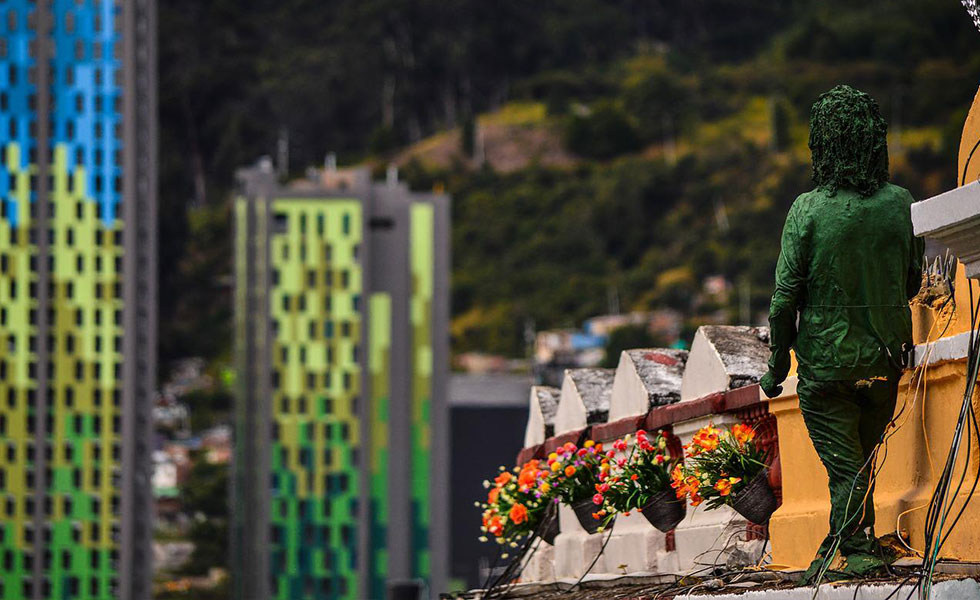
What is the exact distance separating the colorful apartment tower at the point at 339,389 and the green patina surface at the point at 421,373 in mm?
86

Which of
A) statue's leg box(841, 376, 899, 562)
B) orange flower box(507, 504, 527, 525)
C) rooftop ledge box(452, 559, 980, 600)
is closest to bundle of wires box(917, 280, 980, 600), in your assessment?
rooftop ledge box(452, 559, 980, 600)

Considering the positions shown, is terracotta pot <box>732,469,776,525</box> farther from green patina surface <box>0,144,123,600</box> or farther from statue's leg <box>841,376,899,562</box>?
green patina surface <box>0,144,123,600</box>

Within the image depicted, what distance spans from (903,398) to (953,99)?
17823 centimetres

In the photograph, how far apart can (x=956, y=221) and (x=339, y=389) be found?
374 ft

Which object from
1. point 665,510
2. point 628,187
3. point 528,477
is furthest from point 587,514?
point 628,187

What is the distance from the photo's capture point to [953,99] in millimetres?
181125

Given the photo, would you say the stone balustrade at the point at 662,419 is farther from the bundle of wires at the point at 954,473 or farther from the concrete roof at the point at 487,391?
the concrete roof at the point at 487,391

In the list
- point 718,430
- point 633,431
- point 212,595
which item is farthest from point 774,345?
point 212,595

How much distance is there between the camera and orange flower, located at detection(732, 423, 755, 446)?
10.2m

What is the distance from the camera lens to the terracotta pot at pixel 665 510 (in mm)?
11453

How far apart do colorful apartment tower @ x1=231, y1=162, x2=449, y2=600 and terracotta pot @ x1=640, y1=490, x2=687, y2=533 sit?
10195cm

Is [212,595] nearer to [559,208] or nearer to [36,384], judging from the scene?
[36,384]

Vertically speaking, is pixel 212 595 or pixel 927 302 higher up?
pixel 927 302

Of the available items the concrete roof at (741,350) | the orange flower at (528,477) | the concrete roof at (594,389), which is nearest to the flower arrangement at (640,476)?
the concrete roof at (741,350)
